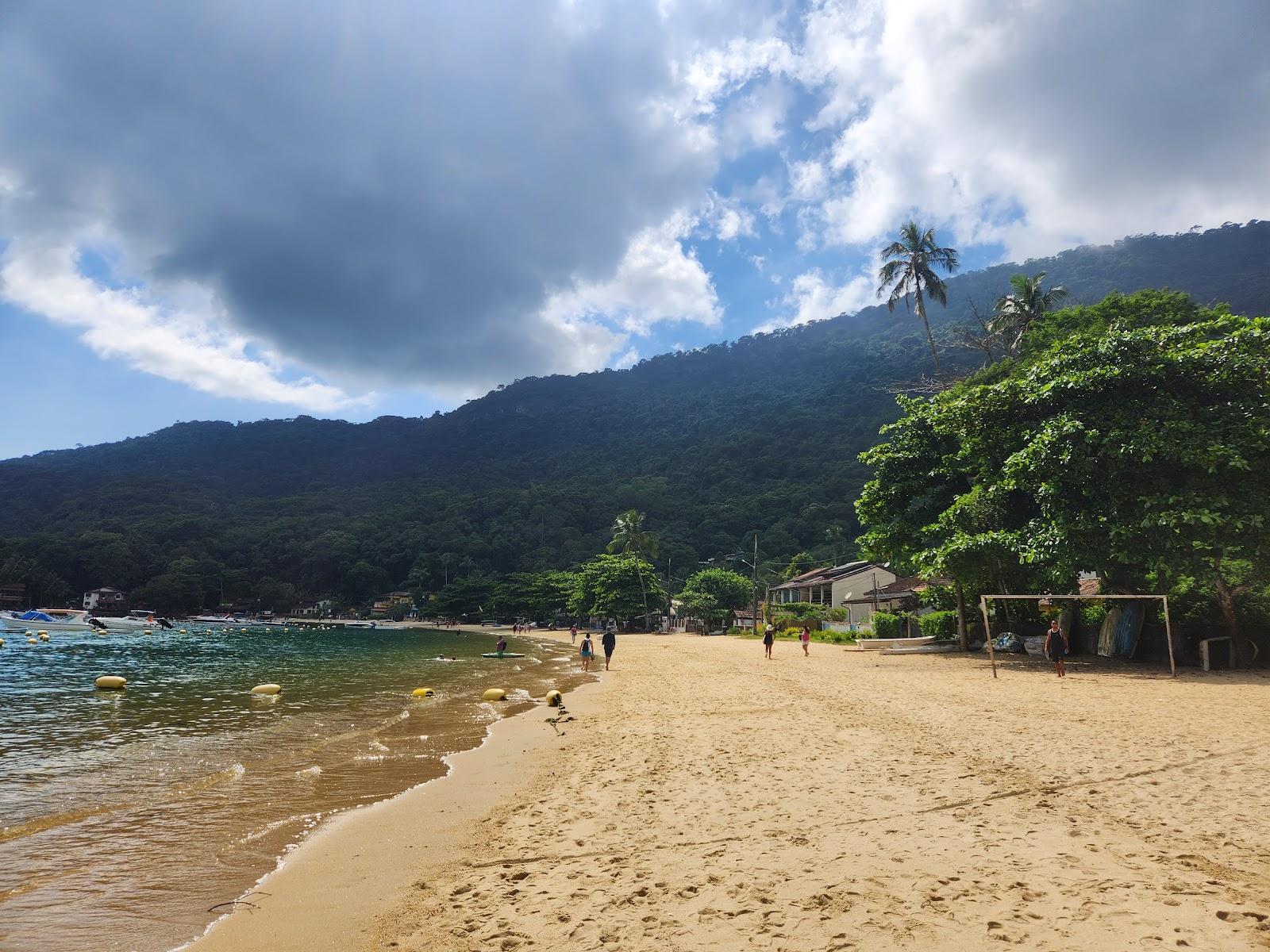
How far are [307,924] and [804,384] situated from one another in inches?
7428

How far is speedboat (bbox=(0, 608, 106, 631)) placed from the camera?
238 feet

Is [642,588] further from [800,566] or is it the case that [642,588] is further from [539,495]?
[539,495]

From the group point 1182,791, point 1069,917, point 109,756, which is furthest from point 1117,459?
point 109,756

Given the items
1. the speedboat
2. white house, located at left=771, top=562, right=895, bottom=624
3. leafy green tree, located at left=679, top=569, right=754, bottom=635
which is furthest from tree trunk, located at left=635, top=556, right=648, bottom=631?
the speedboat

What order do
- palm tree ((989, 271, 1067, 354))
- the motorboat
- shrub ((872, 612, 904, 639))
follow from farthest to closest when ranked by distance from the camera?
the motorboat
palm tree ((989, 271, 1067, 354))
shrub ((872, 612, 904, 639))

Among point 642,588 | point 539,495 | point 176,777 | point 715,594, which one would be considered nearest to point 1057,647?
point 176,777

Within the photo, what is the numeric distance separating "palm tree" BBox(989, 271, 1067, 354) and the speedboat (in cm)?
8991

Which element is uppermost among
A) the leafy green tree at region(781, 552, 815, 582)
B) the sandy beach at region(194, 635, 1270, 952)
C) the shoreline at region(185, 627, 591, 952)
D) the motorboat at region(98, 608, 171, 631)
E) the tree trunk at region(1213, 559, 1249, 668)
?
the leafy green tree at region(781, 552, 815, 582)

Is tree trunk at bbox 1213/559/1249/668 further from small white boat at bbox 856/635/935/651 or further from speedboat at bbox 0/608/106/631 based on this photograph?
speedboat at bbox 0/608/106/631

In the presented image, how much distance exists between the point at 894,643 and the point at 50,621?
101 metres

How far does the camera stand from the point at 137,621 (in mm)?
98812

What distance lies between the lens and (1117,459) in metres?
18.5

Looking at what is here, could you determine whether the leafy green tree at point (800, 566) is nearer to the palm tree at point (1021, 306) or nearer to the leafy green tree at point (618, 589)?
the leafy green tree at point (618, 589)

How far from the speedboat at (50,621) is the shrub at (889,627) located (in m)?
79.4
